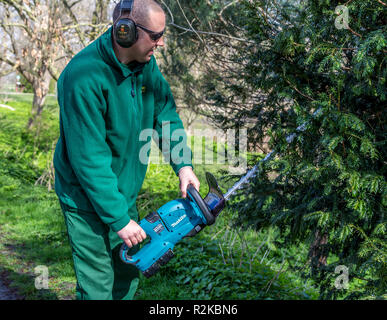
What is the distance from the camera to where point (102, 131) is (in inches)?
92.9

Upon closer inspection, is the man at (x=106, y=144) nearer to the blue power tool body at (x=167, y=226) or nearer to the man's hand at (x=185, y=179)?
the man's hand at (x=185, y=179)

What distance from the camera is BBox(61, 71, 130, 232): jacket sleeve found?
2266mm

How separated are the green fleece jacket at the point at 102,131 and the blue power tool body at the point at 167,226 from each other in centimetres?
23

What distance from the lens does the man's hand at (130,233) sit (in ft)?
7.86

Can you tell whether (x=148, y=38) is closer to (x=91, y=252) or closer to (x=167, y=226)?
(x=167, y=226)

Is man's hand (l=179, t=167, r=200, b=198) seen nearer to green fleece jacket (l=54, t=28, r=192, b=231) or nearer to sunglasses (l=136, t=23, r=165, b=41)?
green fleece jacket (l=54, t=28, r=192, b=231)

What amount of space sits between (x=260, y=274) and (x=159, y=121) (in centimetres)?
238

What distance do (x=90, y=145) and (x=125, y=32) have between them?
2.02 feet

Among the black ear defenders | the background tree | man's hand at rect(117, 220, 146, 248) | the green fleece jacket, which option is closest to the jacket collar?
the green fleece jacket

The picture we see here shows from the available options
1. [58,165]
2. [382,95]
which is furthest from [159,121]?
[382,95]

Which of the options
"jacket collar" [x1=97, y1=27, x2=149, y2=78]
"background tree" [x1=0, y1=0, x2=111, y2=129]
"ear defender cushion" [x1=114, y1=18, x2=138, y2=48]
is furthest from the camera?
"background tree" [x1=0, y1=0, x2=111, y2=129]

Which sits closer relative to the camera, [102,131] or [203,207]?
[102,131]

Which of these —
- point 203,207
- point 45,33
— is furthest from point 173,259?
point 45,33

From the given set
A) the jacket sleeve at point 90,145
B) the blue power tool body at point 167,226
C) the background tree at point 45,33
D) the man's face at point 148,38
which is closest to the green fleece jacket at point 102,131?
the jacket sleeve at point 90,145
